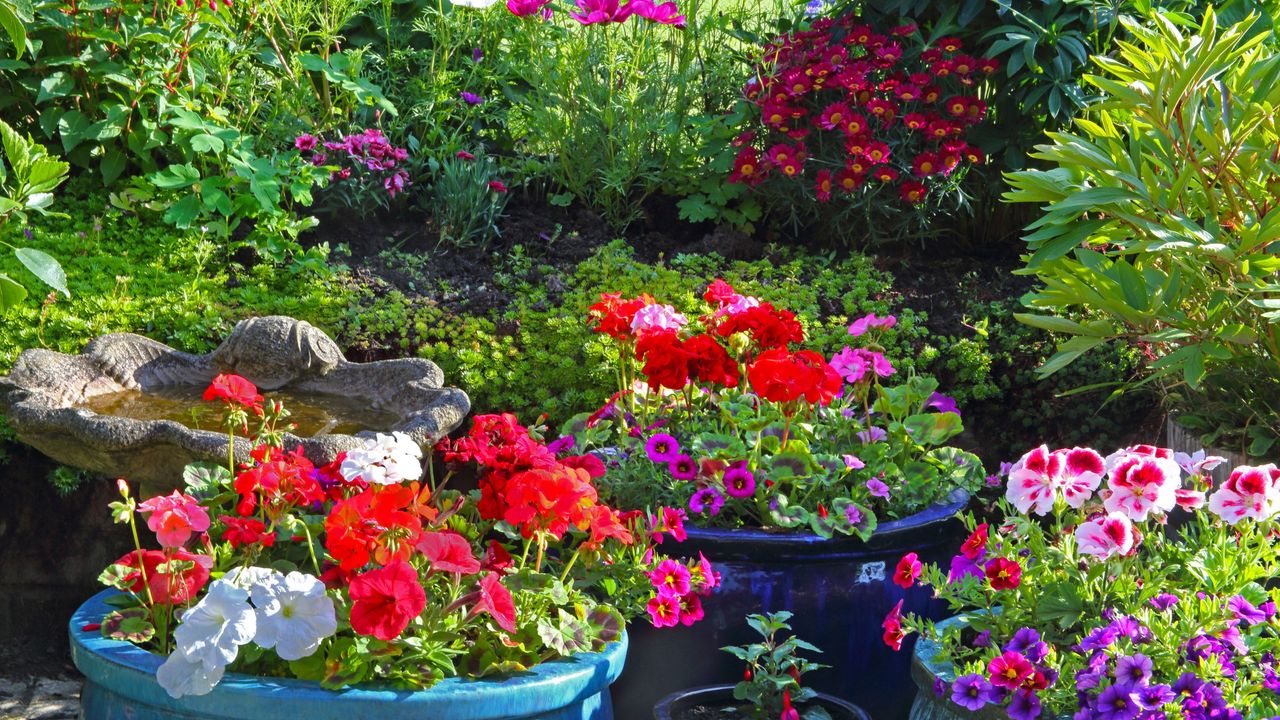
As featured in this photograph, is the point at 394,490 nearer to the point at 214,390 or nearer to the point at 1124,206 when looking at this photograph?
the point at 214,390

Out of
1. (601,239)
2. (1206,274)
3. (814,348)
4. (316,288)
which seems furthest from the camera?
(601,239)

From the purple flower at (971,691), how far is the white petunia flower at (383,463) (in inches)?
37.5

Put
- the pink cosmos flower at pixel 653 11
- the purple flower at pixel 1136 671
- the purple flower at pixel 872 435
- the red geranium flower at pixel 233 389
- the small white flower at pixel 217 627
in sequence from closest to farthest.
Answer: the small white flower at pixel 217 627
the purple flower at pixel 1136 671
the red geranium flower at pixel 233 389
the purple flower at pixel 872 435
the pink cosmos flower at pixel 653 11

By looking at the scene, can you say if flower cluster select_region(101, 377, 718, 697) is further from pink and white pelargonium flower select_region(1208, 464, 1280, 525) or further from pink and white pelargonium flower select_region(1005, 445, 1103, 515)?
pink and white pelargonium flower select_region(1208, 464, 1280, 525)

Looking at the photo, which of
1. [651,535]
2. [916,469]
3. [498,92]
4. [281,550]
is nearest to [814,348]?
[916,469]

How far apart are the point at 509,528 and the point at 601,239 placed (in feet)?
8.21

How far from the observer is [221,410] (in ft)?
10.6

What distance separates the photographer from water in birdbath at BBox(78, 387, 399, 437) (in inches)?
126

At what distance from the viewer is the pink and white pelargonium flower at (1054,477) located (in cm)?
222

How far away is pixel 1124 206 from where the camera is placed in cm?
291

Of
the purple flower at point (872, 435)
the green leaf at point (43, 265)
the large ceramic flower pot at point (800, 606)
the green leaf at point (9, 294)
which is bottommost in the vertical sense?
the large ceramic flower pot at point (800, 606)

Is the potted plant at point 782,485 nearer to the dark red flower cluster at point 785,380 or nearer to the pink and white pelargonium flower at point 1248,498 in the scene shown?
the dark red flower cluster at point 785,380

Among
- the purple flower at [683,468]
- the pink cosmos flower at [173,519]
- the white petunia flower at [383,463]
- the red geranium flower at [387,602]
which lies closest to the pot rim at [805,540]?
the purple flower at [683,468]

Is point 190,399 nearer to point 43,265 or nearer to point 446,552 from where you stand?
point 43,265
